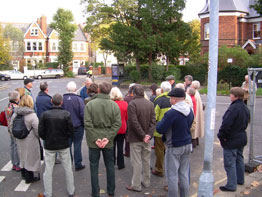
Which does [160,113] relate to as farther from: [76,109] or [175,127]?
[76,109]

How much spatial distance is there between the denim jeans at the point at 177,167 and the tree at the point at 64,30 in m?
48.2

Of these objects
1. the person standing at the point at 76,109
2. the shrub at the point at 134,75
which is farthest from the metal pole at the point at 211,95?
the shrub at the point at 134,75

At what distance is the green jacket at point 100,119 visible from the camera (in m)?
4.89

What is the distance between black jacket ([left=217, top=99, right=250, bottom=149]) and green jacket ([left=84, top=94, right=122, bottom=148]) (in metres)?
1.96

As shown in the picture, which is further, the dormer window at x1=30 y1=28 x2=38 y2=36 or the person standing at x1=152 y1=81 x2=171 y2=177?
the dormer window at x1=30 y1=28 x2=38 y2=36

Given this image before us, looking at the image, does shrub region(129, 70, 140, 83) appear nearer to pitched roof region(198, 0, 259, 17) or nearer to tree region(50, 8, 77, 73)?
pitched roof region(198, 0, 259, 17)

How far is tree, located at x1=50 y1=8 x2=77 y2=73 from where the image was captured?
165 ft

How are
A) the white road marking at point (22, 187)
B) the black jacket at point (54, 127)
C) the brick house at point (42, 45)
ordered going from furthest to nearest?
the brick house at point (42, 45)
the white road marking at point (22, 187)
the black jacket at point (54, 127)

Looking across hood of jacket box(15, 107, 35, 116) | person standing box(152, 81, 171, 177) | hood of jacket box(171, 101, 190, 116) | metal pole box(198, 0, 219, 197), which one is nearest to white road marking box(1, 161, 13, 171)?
hood of jacket box(15, 107, 35, 116)

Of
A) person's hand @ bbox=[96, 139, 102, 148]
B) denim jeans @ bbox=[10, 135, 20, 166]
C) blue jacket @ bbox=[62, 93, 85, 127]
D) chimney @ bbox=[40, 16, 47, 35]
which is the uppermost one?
chimney @ bbox=[40, 16, 47, 35]

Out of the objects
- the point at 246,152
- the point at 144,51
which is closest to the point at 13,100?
the point at 246,152

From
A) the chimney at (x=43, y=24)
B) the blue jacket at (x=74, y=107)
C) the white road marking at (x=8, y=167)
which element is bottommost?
the white road marking at (x=8, y=167)

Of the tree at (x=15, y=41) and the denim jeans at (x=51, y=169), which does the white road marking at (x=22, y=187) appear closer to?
the denim jeans at (x=51, y=169)

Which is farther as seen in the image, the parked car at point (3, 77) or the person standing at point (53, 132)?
the parked car at point (3, 77)
